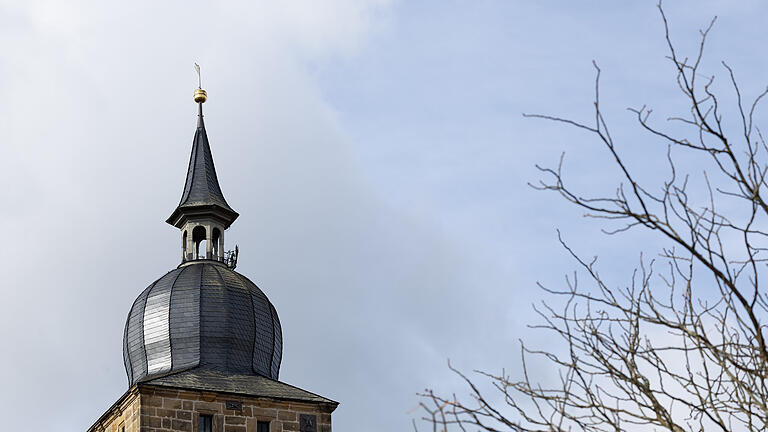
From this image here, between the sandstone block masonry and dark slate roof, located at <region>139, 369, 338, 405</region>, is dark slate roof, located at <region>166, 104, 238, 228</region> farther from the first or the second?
the sandstone block masonry

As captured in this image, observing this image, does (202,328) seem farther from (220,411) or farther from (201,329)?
(220,411)

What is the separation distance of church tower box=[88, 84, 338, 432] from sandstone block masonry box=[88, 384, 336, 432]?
23 millimetres

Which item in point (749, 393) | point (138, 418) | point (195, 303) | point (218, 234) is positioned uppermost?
point (218, 234)

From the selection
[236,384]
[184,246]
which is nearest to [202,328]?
[236,384]

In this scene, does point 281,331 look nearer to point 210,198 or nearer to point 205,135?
point 210,198

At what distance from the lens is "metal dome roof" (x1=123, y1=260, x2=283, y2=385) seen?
4122 centimetres

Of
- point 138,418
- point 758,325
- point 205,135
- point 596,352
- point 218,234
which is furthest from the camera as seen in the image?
point 205,135

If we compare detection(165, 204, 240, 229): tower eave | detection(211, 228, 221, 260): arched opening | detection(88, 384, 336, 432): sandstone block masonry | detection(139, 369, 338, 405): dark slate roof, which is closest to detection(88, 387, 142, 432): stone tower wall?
detection(88, 384, 336, 432): sandstone block masonry

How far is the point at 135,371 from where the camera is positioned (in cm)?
4188

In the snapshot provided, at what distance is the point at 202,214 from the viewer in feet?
155

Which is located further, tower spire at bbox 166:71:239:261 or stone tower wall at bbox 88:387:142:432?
tower spire at bbox 166:71:239:261

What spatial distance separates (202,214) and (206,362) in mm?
7260

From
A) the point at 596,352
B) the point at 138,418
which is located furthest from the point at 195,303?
the point at 596,352

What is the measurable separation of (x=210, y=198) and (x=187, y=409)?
1007 cm
